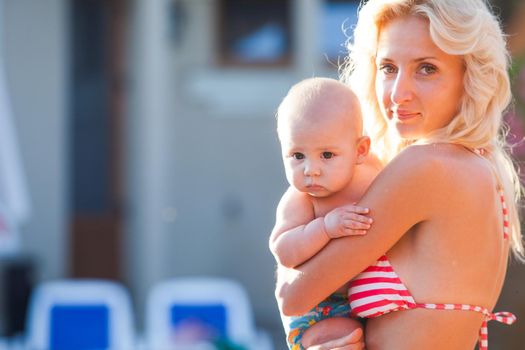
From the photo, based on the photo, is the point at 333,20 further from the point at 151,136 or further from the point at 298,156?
the point at 298,156

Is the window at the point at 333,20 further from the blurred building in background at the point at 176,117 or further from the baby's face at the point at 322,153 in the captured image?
the baby's face at the point at 322,153

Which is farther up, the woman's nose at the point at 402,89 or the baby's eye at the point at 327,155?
the woman's nose at the point at 402,89

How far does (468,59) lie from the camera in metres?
2.08

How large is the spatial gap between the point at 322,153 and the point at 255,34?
6.29 m

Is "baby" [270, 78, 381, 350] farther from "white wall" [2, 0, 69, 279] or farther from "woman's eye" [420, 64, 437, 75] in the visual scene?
"white wall" [2, 0, 69, 279]

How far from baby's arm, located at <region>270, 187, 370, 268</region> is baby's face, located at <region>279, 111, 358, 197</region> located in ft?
0.15

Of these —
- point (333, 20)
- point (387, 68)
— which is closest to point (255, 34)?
point (333, 20)

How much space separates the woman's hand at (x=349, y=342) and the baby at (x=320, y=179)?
1 centimetres

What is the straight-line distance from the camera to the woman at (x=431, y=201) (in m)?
2.03

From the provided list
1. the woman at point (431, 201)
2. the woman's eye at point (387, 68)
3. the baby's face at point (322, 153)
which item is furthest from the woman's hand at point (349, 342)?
the woman's eye at point (387, 68)

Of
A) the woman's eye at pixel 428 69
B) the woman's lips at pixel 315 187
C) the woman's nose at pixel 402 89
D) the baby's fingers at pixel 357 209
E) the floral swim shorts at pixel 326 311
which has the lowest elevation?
the floral swim shorts at pixel 326 311

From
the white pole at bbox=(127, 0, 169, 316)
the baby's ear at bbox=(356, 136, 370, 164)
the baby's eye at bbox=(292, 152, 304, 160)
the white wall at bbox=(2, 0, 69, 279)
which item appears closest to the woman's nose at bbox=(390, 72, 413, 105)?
the baby's ear at bbox=(356, 136, 370, 164)

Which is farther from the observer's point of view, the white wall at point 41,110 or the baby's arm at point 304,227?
the white wall at point 41,110

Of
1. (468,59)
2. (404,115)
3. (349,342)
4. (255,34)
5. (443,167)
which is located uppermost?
(255,34)
